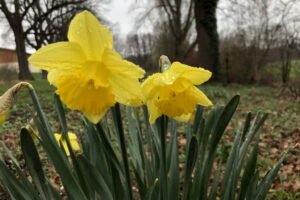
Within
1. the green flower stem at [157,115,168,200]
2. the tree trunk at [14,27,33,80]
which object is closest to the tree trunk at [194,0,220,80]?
the tree trunk at [14,27,33,80]

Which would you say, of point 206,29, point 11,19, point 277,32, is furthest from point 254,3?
point 11,19

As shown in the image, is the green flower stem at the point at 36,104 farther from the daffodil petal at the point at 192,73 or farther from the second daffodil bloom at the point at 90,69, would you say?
the daffodil petal at the point at 192,73

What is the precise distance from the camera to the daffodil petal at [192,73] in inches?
26.8

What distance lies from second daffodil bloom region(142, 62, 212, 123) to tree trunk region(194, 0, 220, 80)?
8.46 m

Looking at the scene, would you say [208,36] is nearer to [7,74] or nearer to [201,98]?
[7,74]

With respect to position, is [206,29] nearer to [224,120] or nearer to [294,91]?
[294,91]

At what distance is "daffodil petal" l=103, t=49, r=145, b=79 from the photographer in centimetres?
59

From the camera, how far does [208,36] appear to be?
915 centimetres

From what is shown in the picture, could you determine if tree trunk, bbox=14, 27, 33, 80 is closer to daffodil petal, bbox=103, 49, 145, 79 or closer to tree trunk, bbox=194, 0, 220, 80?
tree trunk, bbox=194, 0, 220, 80

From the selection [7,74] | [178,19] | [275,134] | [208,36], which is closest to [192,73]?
[275,134]

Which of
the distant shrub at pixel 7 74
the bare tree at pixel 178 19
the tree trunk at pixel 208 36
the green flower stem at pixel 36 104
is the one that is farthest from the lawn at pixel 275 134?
the bare tree at pixel 178 19

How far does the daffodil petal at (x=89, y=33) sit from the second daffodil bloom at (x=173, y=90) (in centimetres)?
14

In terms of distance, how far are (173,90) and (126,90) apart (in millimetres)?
113

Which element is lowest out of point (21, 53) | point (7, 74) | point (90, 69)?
point (7, 74)
